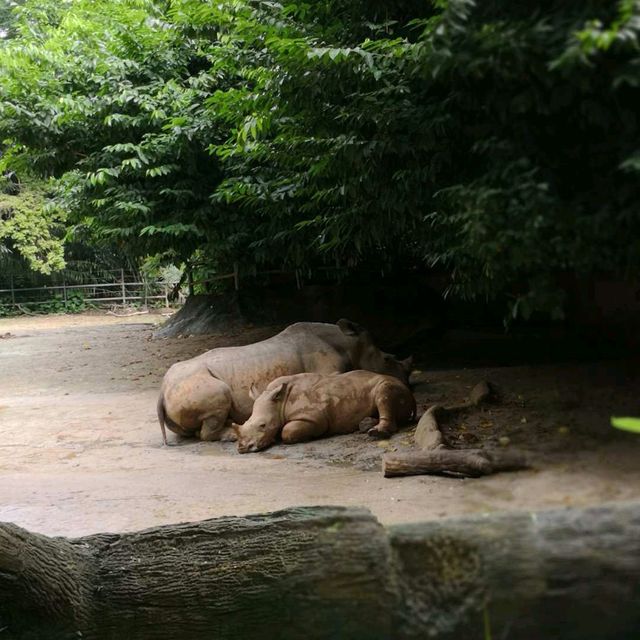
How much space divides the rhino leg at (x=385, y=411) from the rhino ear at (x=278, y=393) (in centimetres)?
93

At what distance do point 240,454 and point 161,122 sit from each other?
19.1 ft

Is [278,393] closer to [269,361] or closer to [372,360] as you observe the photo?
[269,361]

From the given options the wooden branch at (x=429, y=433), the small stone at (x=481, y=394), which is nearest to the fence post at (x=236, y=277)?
the small stone at (x=481, y=394)

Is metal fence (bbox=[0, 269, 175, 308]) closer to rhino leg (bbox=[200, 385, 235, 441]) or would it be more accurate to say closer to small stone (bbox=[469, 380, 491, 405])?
rhino leg (bbox=[200, 385, 235, 441])

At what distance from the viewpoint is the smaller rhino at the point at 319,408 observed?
664cm

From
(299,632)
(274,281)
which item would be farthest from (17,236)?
(299,632)

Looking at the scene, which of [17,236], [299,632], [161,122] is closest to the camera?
[299,632]

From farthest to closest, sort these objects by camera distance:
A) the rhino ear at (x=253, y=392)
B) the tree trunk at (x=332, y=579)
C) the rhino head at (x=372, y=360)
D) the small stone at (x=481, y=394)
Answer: the rhino head at (x=372, y=360) → the rhino ear at (x=253, y=392) → the small stone at (x=481, y=394) → the tree trunk at (x=332, y=579)

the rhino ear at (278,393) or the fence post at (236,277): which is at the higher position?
the fence post at (236,277)

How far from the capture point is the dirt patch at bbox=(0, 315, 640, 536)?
3980 millimetres

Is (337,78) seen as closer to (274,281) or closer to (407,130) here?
(407,130)

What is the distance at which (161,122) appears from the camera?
10.3 meters

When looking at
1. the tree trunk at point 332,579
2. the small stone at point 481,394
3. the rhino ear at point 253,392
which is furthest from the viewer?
the rhino ear at point 253,392

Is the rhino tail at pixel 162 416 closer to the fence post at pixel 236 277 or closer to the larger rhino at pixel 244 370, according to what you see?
the larger rhino at pixel 244 370
